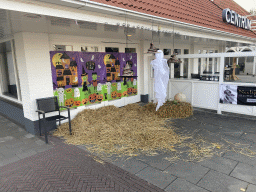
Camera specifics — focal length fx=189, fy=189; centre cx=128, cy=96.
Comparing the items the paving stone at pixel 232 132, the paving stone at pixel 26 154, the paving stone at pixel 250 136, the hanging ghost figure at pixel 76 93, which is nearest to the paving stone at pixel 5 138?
the paving stone at pixel 26 154

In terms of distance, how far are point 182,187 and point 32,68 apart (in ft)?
15.7

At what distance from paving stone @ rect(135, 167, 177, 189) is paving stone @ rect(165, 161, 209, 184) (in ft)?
0.51

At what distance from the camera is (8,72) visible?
7055mm

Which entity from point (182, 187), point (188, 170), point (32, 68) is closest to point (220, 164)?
point (188, 170)

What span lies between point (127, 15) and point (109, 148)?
3217mm

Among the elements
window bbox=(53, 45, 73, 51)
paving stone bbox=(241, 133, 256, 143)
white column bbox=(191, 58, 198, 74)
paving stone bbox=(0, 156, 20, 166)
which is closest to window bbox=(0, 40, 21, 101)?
window bbox=(53, 45, 73, 51)

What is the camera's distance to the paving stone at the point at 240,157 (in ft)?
12.4

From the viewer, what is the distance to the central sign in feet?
31.4

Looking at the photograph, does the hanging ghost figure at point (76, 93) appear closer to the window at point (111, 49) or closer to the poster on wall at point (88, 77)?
the poster on wall at point (88, 77)

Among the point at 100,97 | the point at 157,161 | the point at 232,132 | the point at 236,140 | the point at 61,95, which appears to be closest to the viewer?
the point at 157,161

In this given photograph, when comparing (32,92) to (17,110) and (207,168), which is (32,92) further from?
(207,168)

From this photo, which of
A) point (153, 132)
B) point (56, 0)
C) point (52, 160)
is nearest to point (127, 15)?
point (56, 0)

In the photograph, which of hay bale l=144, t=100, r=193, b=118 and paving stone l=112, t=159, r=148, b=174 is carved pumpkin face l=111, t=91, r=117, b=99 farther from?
paving stone l=112, t=159, r=148, b=174

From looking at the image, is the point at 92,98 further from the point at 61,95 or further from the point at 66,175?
the point at 66,175
